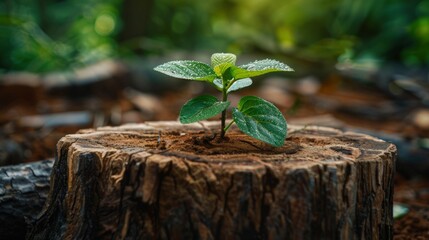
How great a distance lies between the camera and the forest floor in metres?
3.37

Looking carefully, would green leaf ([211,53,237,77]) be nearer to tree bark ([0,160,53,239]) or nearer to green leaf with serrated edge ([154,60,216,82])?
green leaf with serrated edge ([154,60,216,82])

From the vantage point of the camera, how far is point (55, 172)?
177 centimetres

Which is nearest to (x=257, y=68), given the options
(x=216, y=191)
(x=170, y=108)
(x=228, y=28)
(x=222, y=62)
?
(x=222, y=62)

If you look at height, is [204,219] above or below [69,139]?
below

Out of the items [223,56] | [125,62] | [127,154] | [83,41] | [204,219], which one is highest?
[83,41]

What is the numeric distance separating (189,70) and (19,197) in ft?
2.95

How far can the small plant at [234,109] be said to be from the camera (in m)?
1.63

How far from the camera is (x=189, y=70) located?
1.71 metres

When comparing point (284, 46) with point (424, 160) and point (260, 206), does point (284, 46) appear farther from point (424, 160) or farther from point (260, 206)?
point (260, 206)

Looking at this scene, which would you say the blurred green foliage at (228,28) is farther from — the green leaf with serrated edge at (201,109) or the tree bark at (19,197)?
the green leaf with serrated edge at (201,109)

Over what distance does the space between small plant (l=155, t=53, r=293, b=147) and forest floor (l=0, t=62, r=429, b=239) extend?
1427mm

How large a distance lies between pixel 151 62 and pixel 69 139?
466 centimetres

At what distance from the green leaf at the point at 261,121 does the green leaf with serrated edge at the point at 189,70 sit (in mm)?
150

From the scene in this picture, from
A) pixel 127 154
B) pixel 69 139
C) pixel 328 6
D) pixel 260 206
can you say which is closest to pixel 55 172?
pixel 69 139
